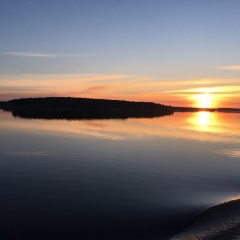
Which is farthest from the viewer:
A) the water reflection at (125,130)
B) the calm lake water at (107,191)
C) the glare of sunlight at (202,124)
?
the glare of sunlight at (202,124)

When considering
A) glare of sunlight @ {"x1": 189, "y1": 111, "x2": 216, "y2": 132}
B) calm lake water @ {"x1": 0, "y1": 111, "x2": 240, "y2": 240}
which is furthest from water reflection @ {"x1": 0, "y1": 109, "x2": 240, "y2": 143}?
calm lake water @ {"x1": 0, "y1": 111, "x2": 240, "y2": 240}

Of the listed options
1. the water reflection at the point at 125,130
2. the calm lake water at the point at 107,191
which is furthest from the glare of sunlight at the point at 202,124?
the calm lake water at the point at 107,191

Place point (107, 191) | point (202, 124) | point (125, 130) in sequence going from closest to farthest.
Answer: point (107, 191) < point (125, 130) < point (202, 124)

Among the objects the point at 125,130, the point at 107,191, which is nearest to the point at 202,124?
the point at 125,130

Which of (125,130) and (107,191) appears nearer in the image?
(107,191)

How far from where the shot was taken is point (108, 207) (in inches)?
490

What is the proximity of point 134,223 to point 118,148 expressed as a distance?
1857 centimetres

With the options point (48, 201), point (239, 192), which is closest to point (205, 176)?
point (239, 192)

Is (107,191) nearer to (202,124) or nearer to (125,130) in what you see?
(125,130)

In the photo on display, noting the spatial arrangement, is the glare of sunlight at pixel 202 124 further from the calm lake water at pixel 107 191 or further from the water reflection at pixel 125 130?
the calm lake water at pixel 107 191

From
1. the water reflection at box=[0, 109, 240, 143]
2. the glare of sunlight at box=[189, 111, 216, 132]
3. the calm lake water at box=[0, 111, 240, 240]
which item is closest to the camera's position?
the calm lake water at box=[0, 111, 240, 240]

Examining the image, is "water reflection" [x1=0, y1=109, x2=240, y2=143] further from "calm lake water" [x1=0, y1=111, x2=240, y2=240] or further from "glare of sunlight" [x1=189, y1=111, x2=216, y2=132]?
"calm lake water" [x1=0, y1=111, x2=240, y2=240]

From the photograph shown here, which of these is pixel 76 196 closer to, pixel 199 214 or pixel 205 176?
pixel 199 214

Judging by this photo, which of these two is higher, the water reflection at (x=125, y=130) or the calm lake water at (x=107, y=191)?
the water reflection at (x=125, y=130)
